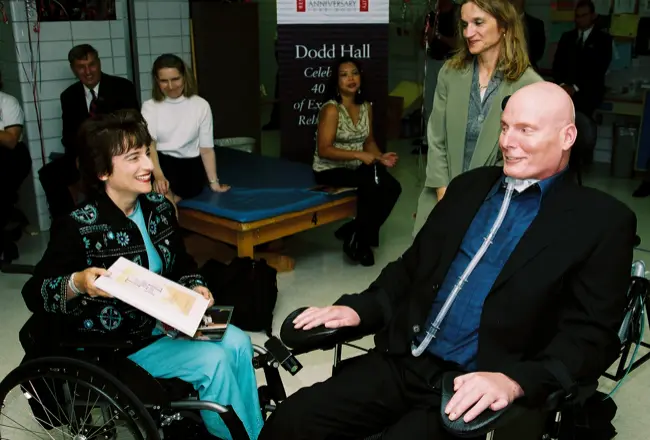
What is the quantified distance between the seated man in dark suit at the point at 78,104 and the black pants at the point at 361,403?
2964 mm

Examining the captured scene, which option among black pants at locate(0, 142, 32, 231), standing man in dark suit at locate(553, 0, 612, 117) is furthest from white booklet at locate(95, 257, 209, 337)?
standing man in dark suit at locate(553, 0, 612, 117)

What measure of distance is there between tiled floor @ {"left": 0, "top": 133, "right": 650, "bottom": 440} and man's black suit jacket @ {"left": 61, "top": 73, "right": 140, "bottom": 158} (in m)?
0.71

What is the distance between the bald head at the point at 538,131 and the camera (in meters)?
1.85

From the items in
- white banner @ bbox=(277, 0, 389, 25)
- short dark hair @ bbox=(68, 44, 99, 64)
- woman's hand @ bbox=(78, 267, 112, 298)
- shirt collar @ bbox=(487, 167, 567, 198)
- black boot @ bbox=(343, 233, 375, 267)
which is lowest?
black boot @ bbox=(343, 233, 375, 267)

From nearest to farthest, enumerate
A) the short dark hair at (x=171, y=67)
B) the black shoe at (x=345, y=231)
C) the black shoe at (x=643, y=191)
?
the short dark hair at (x=171, y=67)
the black shoe at (x=345, y=231)
the black shoe at (x=643, y=191)

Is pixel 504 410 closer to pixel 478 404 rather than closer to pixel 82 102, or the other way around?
pixel 478 404

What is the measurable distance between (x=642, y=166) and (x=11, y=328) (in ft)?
16.4

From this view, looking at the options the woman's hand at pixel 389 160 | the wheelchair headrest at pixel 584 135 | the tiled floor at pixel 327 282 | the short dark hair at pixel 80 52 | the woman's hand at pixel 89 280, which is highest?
the short dark hair at pixel 80 52

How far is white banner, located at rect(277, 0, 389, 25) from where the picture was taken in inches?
178

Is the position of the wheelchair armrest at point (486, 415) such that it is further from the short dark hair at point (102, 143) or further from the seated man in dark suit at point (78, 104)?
the seated man in dark suit at point (78, 104)

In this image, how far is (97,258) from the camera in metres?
2.13

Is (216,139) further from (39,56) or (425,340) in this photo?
(425,340)

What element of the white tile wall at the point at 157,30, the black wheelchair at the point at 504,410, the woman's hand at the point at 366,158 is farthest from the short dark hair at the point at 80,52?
the black wheelchair at the point at 504,410

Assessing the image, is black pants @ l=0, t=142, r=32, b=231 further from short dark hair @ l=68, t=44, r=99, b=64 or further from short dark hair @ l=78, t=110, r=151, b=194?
short dark hair @ l=78, t=110, r=151, b=194
